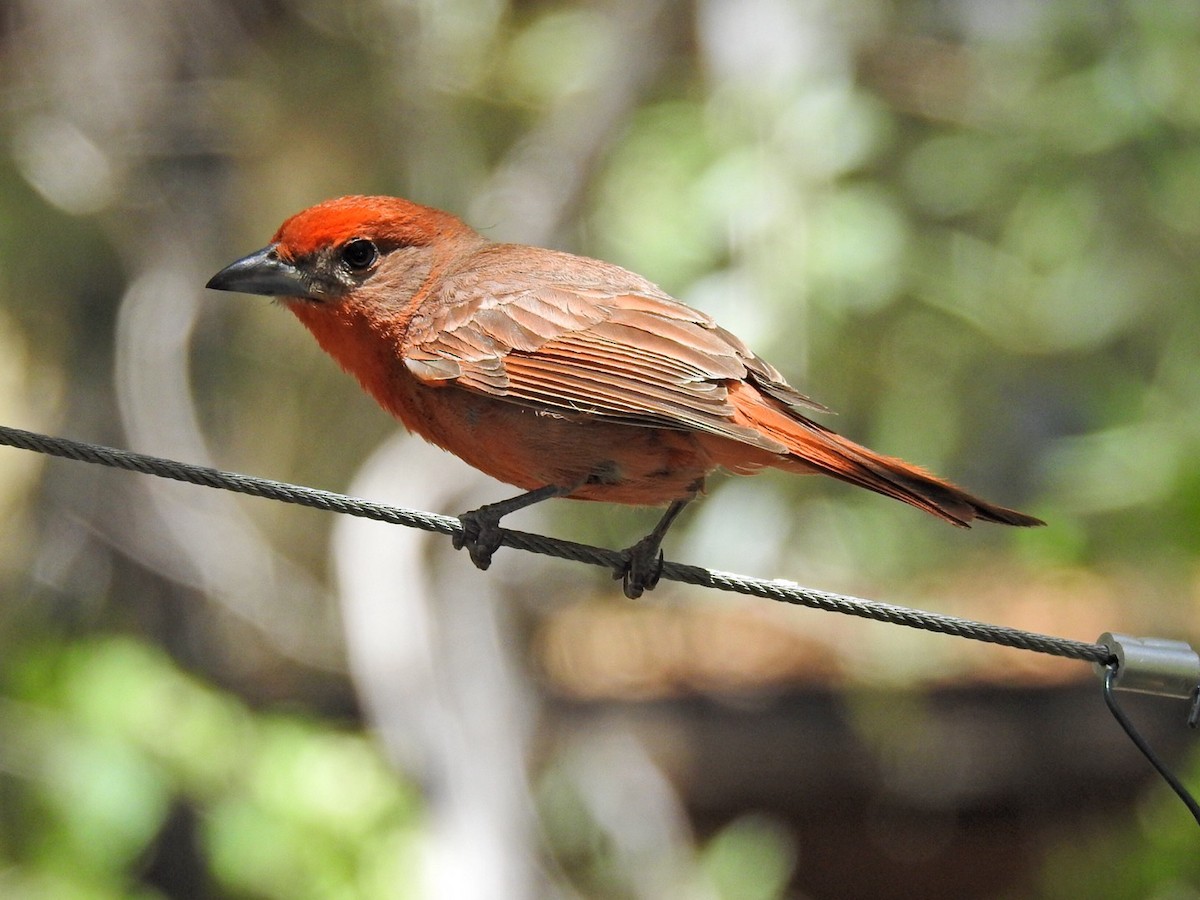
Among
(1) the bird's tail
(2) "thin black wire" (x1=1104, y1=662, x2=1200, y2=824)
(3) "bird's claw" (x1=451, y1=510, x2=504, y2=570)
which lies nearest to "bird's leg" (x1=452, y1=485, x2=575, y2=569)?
(3) "bird's claw" (x1=451, y1=510, x2=504, y2=570)

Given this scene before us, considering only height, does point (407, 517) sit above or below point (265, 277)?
below

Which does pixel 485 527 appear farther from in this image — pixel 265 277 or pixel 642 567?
pixel 265 277

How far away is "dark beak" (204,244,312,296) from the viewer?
402cm

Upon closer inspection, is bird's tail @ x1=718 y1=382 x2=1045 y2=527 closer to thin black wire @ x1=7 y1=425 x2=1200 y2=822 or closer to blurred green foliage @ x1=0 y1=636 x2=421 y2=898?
thin black wire @ x1=7 y1=425 x2=1200 y2=822

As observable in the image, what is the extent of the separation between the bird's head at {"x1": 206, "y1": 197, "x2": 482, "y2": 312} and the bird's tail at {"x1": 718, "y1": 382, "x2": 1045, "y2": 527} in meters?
1.20

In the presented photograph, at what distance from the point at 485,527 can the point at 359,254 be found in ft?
3.43

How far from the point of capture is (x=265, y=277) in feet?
13.2

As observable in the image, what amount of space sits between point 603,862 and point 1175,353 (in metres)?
3.28

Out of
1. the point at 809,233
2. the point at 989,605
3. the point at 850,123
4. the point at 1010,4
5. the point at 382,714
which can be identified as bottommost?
the point at 382,714

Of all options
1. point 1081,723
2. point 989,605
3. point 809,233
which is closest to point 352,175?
point 809,233

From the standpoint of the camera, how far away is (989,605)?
6812 mm

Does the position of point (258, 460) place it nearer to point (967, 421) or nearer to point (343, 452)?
point (343, 452)

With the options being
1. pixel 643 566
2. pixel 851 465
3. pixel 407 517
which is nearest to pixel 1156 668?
pixel 851 465

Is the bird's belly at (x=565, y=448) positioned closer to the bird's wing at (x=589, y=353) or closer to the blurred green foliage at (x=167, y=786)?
the bird's wing at (x=589, y=353)
